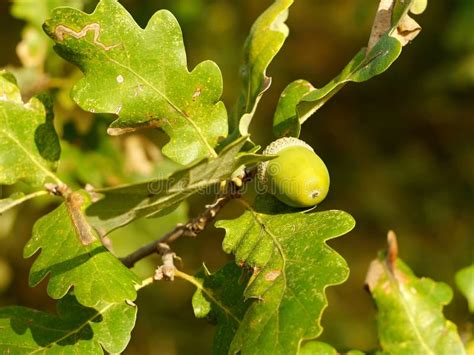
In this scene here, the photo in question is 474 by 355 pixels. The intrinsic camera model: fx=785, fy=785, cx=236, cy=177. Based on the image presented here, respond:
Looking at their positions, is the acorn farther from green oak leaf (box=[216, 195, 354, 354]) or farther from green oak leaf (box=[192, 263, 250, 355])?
green oak leaf (box=[192, 263, 250, 355])

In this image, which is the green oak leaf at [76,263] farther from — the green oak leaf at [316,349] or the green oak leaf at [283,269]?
the green oak leaf at [316,349]

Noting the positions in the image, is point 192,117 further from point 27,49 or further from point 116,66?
point 27,49

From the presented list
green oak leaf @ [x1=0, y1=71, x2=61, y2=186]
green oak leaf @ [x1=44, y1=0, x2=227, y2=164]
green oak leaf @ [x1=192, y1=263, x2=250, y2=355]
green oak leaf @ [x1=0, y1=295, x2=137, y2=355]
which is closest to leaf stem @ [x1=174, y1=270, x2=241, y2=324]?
green oak leaf @ [x1=192, y1=263, x2=250, y2=355]

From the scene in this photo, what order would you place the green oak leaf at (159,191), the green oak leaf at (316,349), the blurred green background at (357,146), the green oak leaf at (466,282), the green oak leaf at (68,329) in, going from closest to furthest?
the green oak leaf at (159,191)
the green oak leaf at (68,329)
the green oak leaf at (316,349)
the green oak leaf at (466,282)
the blurred green background at (357,146)

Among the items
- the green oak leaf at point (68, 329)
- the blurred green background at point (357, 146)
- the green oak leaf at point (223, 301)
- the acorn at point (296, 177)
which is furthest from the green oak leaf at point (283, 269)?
the blurred green background at point (357, 146)

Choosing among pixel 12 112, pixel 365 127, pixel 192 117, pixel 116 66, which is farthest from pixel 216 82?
pixel 365 127

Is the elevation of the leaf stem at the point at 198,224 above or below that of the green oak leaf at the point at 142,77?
below
